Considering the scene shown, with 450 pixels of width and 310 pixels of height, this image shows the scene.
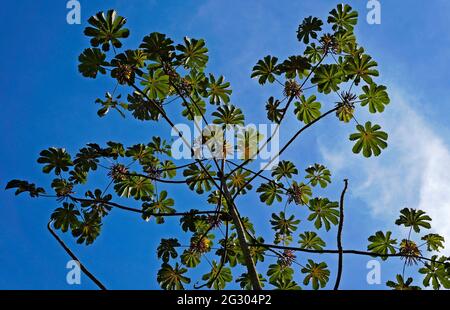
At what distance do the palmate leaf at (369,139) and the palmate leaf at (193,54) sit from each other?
1.84 meters

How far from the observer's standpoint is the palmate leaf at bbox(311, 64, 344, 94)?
4.70m

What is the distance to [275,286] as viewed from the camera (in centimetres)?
477

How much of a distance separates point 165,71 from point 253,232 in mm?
2093

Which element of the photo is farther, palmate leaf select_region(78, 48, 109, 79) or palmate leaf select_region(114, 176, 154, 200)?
palmate leaf select_region(114, 176, 154, 200)

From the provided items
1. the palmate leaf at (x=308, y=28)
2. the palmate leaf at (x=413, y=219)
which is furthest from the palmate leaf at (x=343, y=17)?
the palmate leaf at (x=413, y=219)

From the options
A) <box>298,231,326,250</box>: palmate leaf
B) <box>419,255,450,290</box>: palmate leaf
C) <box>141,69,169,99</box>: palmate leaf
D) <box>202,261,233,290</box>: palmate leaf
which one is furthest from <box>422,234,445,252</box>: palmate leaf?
<box>141,69,169,99</box>: palmate leaf

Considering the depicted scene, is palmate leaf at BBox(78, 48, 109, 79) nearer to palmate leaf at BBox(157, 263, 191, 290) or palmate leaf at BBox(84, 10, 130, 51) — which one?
palmate leaf at BBox(84, 10, 130, 51)

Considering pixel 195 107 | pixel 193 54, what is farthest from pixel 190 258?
pixel 193 54

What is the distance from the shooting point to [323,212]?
488 cm

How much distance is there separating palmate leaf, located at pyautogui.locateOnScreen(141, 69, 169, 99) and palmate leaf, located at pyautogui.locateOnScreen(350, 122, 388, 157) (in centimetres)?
205

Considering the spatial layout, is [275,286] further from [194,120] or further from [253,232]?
[194,120]

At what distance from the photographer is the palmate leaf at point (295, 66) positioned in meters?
4.67
